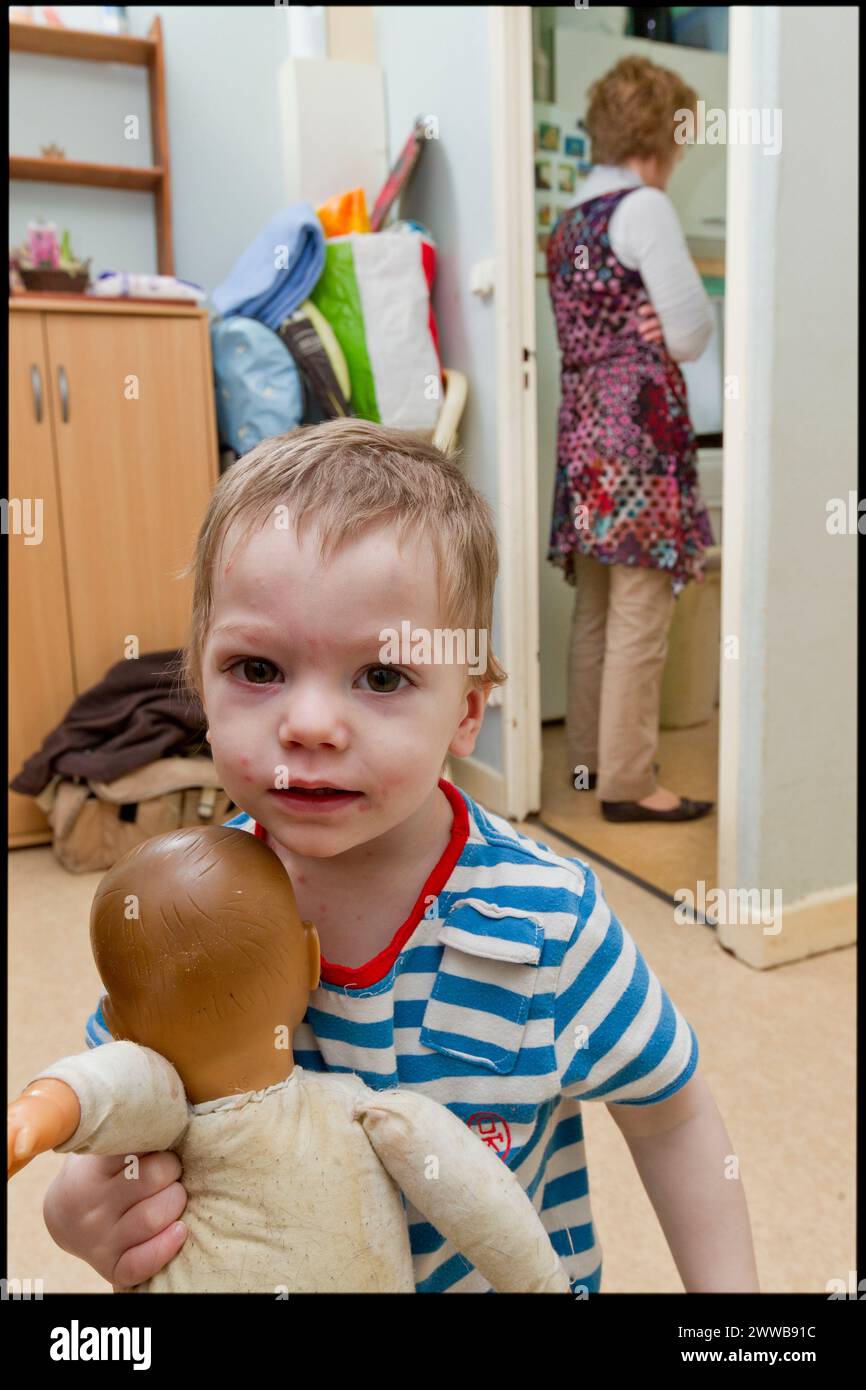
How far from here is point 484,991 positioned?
1.86 ft

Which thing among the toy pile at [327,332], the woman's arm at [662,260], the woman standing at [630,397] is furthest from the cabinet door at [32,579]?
the woman's arm at [662,260]

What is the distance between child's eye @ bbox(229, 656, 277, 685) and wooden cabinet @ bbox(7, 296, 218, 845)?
5.94 feet

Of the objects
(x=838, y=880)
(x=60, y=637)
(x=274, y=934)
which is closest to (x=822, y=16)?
(x=838, y=880)

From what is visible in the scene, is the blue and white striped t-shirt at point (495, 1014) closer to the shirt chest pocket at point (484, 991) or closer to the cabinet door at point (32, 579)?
the shirt chest pocket at point (484, 991)

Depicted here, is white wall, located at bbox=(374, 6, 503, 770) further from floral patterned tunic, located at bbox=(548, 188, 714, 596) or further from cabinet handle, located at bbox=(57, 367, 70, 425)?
cabinet handle, located at bbox=(57, 367, 70, 425)

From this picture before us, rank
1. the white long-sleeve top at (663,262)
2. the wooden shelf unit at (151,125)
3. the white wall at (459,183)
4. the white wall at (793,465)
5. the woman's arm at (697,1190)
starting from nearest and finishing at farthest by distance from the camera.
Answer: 1. the woman's arm at (697,1190)
2. the white wall at (793,465)
3. the white long-sleeve top at (663,262)
4. the white wall at (459,183)
5. the wooden shelf unit at (151,125)

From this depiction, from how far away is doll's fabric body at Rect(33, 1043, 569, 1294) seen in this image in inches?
18.4

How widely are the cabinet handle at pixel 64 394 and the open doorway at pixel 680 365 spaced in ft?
3.87

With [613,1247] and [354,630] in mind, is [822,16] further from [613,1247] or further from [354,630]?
[613,1247]

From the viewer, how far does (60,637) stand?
235cm

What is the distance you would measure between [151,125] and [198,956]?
3.07 meters

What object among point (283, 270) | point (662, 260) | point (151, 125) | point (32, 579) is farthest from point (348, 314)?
point (151, 125)

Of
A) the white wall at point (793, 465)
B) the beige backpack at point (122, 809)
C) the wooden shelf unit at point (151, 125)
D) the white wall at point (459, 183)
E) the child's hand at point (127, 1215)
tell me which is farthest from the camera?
the wooden shelf unit at point (151, 125)

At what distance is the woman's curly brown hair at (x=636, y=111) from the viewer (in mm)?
2115
